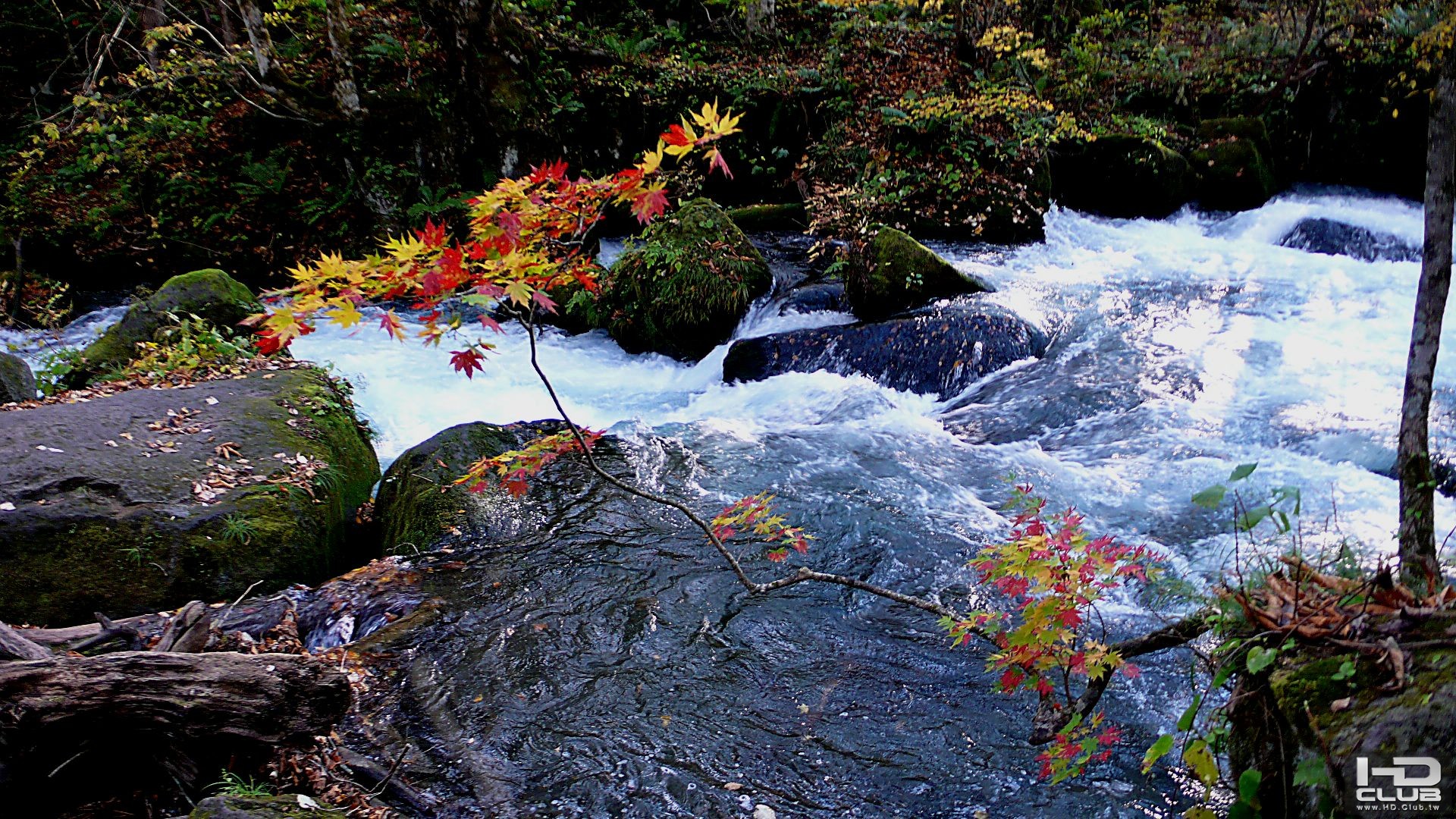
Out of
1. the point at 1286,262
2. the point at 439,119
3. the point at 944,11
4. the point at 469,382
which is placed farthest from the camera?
the point at 944,11

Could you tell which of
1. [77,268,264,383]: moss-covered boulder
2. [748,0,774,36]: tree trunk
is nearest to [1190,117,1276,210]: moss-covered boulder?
[748,0,774,36]: tree trunk

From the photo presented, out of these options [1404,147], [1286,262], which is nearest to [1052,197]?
[1286,262]

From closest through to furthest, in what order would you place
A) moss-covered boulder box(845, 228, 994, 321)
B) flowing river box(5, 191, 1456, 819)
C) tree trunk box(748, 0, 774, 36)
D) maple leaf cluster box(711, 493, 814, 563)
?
Answer: 1. flowing river box(5, 191, 1456, 819)
2. maple leaf cluster box(711, 493, 814, 563)
3. moss-covered boulder box(845, 228, 994, 321)
4. tree trunk box(748, 0, 774, 36)

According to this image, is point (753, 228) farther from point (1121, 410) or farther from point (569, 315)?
point (1121, 410)

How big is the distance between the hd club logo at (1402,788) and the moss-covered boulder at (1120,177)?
12.8 m

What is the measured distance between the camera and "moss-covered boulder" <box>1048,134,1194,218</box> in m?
13.5

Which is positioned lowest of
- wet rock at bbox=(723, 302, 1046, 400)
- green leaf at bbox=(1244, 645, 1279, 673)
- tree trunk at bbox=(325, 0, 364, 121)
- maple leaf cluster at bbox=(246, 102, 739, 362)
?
wet rock at bbox=(723, 302, 1046, 400)

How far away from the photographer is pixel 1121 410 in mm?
7809

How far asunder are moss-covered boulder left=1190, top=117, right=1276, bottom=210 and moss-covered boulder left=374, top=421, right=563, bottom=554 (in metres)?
13.1

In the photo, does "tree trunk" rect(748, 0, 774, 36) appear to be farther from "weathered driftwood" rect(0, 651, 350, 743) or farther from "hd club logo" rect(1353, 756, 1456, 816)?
"hd club logo" rect(1353, 756, 1456, 816)

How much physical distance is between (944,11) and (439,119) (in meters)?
10.8

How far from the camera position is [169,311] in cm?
822

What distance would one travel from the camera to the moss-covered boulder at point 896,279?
9648 mm

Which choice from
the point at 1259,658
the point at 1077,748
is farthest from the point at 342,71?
the point at 1259,658
